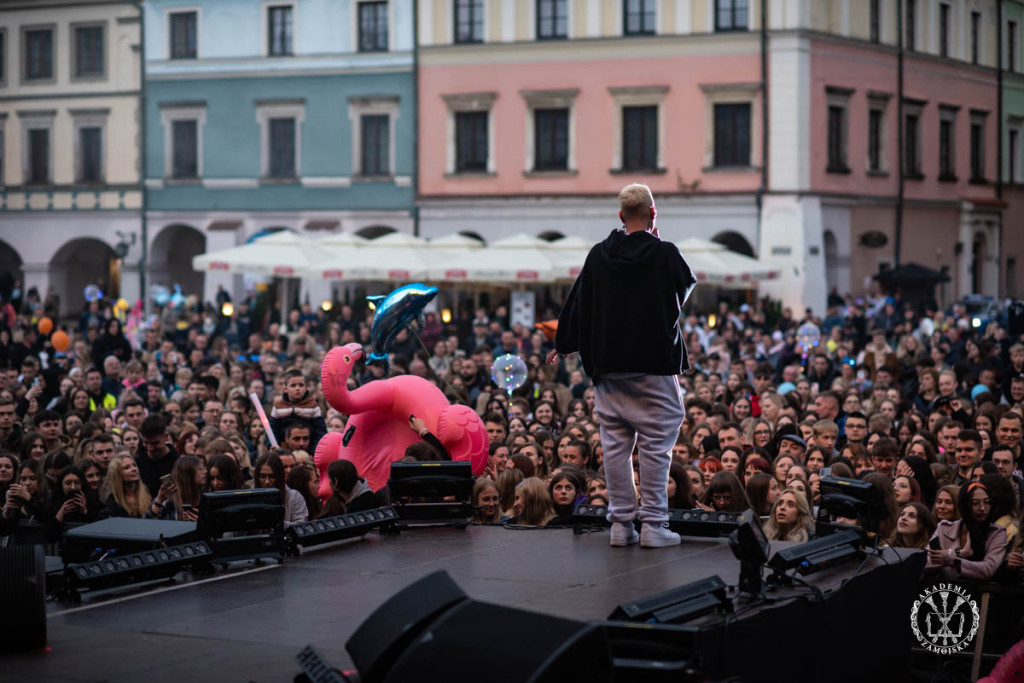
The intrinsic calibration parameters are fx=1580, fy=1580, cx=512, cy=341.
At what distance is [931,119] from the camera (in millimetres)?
40906

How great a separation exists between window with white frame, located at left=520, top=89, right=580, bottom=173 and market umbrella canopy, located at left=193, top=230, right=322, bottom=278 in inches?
349

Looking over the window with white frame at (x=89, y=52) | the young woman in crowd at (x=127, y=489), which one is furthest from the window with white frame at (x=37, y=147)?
the young woman in crowd at (x=127, y=489)

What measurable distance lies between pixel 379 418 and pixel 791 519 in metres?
4.44

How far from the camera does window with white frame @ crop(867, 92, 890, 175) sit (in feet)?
128

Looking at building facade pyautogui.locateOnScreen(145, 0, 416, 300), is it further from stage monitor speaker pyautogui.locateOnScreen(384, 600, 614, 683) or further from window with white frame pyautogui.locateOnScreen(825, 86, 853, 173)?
stage monitor speaker pyautogui.locateOnScreen(384, 600, 614, 683)

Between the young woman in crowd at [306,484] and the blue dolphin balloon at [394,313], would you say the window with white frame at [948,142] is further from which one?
the young woman in crowd at [306,484]

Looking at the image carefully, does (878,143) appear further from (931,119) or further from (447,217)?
(447,217)

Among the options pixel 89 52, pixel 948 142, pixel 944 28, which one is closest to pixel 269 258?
pixel 89 52

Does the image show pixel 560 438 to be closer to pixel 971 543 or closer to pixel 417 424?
pixel 417 424

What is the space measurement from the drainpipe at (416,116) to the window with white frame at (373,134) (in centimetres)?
61

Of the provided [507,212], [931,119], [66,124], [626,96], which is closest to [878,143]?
[931,119]

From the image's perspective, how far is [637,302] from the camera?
27.0 ft

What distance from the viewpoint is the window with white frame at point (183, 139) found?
41906mm

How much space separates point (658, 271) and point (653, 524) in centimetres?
145
